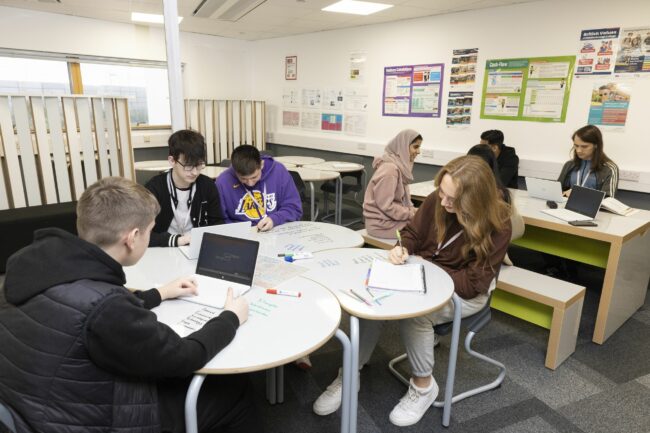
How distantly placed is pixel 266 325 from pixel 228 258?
1.20 feet

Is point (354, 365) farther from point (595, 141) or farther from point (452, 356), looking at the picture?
point (595, 141)

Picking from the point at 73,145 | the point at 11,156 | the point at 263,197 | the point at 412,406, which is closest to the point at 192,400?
the point at 412,406

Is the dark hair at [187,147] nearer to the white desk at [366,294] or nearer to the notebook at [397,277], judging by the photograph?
the white desk at [366,294]

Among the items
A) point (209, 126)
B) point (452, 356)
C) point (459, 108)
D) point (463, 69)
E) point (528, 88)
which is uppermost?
point (463, 69)

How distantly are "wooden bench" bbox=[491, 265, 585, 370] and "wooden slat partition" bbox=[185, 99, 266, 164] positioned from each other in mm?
4908

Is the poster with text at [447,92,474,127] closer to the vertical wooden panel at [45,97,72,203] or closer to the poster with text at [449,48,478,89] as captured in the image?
the poster with text at [449,48,478,89]

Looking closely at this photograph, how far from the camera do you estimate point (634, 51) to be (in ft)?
11.1

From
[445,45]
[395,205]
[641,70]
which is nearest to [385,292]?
[395,205]

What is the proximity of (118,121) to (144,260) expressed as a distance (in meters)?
1.47

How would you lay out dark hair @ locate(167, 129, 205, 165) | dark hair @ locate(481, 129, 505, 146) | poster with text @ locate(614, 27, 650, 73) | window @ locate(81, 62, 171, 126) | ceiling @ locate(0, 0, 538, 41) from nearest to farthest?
dark hair @ locate(167, 129, 205, 165)
window @ locate(81, 62, 171, 126)
poster with text @ locate(614, 27, 650, 73)
dark hair @ locate(481, 129, 505, 146)
ceiling @ locate(0, 0, 538, 41)

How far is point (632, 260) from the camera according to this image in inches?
102

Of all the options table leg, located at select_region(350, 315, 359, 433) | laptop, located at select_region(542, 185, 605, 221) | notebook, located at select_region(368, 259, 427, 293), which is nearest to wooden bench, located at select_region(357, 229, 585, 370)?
laptop, located at select_region(542, 185, 605, 221)

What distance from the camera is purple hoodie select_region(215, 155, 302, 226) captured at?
248 cm

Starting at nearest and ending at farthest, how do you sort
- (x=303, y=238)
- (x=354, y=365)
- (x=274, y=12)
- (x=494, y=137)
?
(x=354, y=365), (x=303, y=238), (x=494, y=137), (x=274, y=12)
